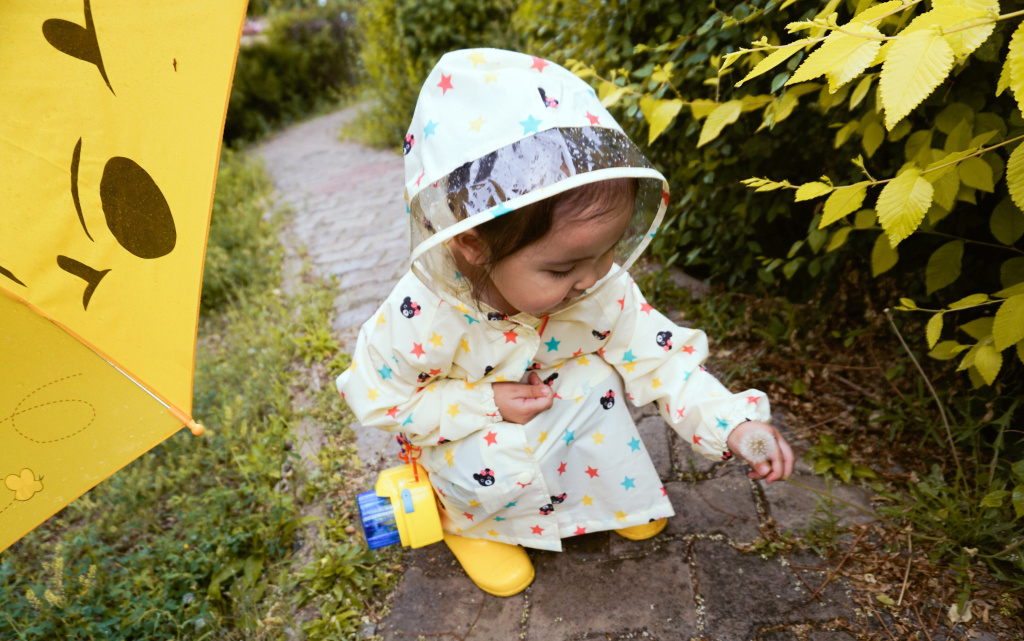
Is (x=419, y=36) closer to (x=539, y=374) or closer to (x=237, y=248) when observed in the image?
(x=237, y=248)

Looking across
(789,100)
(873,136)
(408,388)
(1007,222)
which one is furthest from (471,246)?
(1007,222)

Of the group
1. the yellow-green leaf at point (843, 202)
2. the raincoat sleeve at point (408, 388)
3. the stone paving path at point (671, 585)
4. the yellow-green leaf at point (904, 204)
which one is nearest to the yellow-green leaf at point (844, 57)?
the yellow-green leaf at point (904, 204)

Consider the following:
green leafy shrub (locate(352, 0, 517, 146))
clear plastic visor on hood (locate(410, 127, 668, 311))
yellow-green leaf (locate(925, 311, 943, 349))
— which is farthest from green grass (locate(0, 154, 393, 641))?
green leafy shrub (locate(352, 0, 517, 146))

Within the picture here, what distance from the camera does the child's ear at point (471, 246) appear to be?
53.1 inches

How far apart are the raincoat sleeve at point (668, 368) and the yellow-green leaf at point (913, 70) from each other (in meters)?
0.83

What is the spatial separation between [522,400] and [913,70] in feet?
3.62

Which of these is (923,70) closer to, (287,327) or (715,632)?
(715,632)

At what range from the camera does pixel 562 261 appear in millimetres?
1307

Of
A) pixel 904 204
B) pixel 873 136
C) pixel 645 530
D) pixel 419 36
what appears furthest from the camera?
pixel 419 36

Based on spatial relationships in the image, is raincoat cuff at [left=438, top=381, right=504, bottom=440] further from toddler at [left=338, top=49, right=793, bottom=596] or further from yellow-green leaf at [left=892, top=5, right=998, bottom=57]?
A: yellow-green leaf at [left=892, top=5, right=998, bottom=57]

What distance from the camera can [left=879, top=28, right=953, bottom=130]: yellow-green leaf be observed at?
32.8 inches

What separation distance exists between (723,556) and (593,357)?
649 millimetres

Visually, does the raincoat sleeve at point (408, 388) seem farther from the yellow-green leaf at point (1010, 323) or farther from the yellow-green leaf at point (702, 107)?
the yellow-green leaf at point (1010, 323)

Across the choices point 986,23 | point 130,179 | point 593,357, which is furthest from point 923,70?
point 130,179
